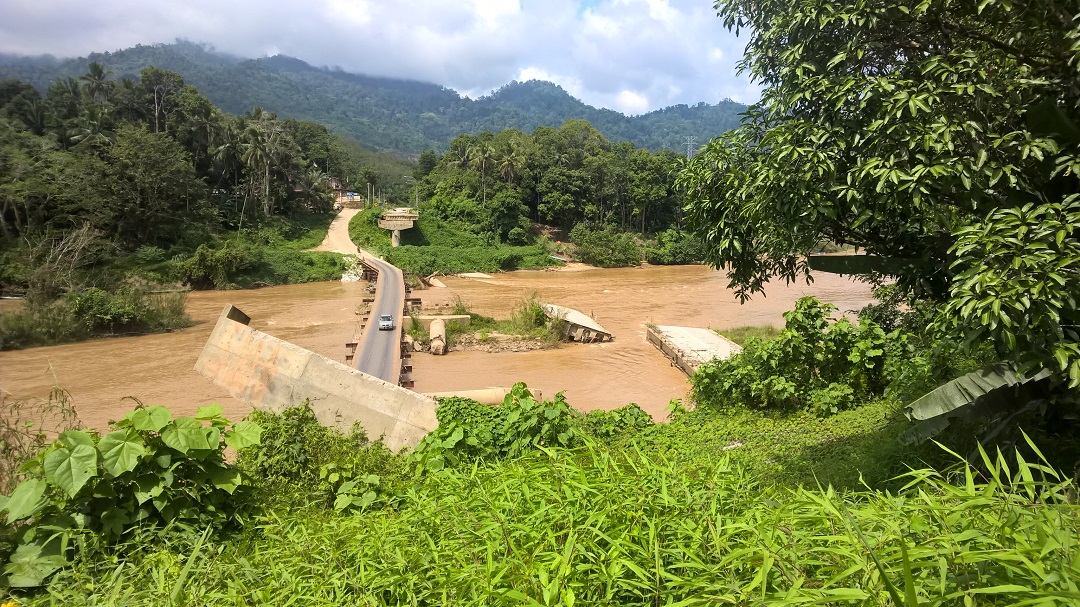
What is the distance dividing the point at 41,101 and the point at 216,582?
5932 cm

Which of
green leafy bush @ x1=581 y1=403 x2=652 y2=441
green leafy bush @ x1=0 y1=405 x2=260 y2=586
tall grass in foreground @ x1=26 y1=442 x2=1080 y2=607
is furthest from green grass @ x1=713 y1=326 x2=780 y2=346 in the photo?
green leafy bush @ x1=0 y1=405 x2=260 y2=586

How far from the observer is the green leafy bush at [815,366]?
751 centimetres

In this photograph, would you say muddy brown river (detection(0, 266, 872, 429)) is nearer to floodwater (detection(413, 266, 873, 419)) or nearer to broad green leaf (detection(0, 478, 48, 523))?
floodwater (detection(413, 266, 873, 419))

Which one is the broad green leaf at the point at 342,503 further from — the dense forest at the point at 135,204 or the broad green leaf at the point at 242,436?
the dense forest at the point at 135,204

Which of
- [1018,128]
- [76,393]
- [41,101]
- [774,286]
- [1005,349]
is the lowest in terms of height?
[76,393]

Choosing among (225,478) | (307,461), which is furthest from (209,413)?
(307,461)

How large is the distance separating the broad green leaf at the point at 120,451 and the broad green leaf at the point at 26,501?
0.26m

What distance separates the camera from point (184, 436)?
3.06 m

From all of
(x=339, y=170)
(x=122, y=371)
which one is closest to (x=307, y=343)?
(x=122, y=371)

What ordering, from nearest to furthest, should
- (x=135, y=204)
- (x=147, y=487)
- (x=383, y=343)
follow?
(x=147, y=487) → (x=383, y=343) → (x=135, y=204)

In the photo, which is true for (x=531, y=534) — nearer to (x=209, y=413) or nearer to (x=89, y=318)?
(x=209, y=413)

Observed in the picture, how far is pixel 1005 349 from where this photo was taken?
3062mm

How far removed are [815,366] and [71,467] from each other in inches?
311

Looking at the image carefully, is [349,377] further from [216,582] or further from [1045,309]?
[1045,309]
